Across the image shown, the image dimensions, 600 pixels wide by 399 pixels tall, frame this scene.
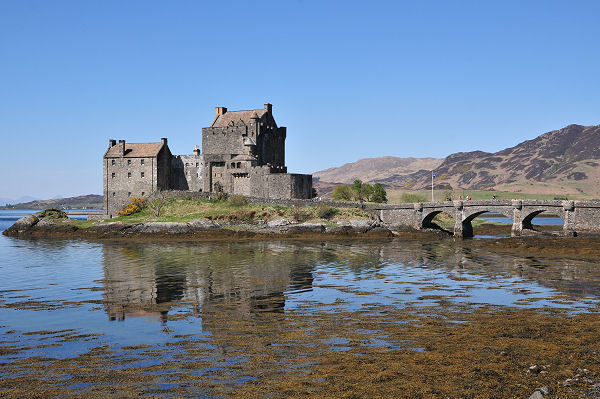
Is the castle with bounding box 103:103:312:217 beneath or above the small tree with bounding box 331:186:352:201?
above

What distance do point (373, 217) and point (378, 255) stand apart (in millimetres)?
27082

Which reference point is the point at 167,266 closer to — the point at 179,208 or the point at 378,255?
the point at 378,255

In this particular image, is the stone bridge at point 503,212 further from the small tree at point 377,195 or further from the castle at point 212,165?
the small tree at point 377,195

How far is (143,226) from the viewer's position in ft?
243

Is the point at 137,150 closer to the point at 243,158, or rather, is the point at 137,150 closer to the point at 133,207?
the point at 133,207

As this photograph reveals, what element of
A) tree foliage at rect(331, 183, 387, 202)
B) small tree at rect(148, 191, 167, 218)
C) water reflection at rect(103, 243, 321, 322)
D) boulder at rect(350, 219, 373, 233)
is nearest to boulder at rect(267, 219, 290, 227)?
boulder at rect(350, 219, 373, 233)

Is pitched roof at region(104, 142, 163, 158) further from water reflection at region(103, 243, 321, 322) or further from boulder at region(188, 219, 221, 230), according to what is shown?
water reflection at region(103, 243, 321, 322)

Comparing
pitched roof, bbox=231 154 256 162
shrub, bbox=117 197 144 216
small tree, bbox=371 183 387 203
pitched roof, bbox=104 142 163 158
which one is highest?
pitched roof, bbox=104 142 163 158

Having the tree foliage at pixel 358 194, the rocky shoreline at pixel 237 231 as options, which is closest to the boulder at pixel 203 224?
the rocky shoreline at pixel 237 231

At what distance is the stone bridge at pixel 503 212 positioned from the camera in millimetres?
66688

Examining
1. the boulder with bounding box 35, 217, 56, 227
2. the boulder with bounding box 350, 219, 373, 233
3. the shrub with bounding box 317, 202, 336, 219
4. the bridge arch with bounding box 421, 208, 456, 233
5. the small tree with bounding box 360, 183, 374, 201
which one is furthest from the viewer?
the small tree with bounding box 360, 183, 374, 201

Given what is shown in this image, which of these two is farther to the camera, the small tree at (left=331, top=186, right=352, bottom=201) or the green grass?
the small tree at (left=331, top=186, right=352, bottom=201)

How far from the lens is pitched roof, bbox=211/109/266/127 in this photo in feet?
299

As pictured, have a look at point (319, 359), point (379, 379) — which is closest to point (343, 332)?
point (319, 359)
